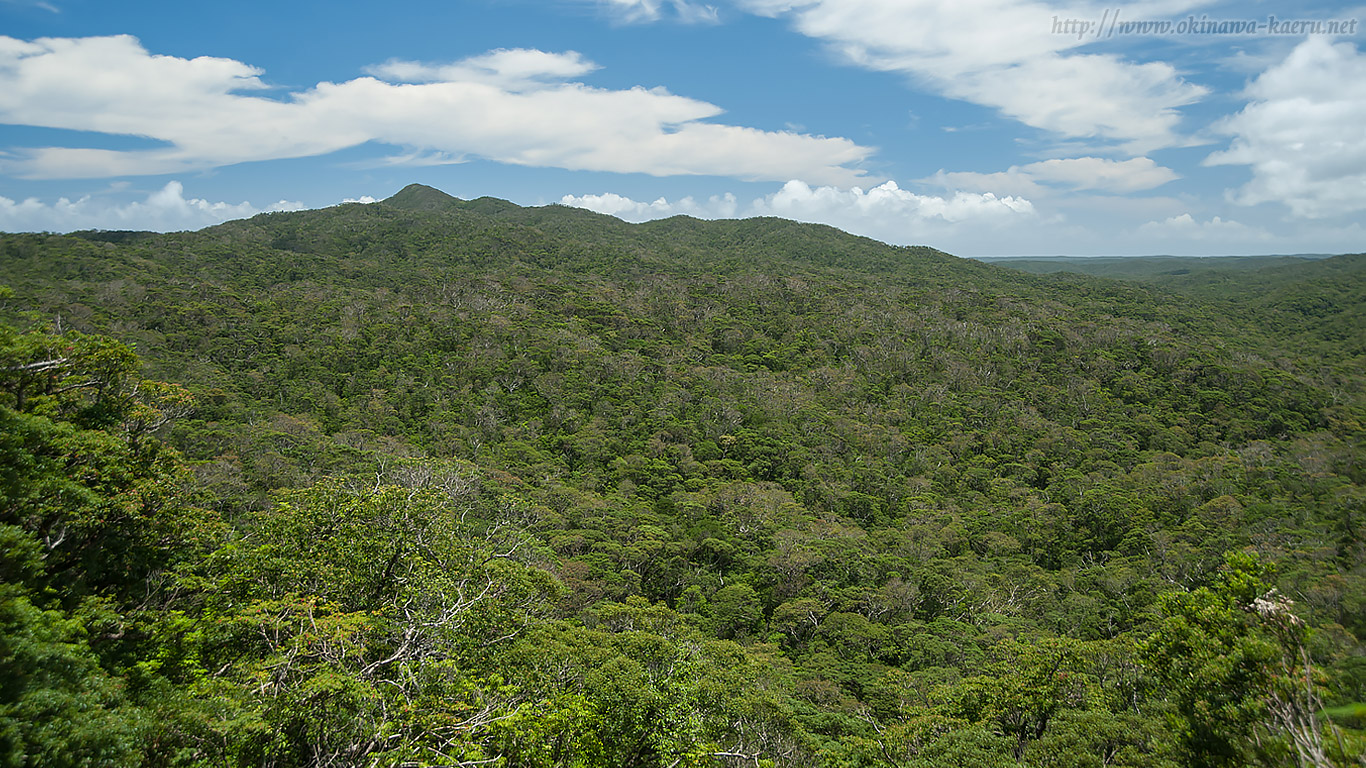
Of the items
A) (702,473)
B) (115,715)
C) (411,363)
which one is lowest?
(702,473)

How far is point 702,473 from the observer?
45062 millimetres

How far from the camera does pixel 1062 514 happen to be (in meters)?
40.4

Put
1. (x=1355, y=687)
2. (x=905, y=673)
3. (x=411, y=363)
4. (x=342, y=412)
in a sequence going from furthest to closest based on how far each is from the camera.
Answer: (x=411, y=363) < (x=342, y=412) < (x=905, y=673) < (x=1355, y=687)

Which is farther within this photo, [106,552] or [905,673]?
[905,673]

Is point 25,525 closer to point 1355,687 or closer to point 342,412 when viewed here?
point 1355,687

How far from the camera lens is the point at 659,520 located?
122ft

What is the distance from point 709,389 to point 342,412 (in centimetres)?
3054

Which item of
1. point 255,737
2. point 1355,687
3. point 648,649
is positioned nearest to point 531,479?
point 648,649

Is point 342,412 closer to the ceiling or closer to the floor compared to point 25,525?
closer to the floor

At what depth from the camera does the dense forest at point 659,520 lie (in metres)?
8.21

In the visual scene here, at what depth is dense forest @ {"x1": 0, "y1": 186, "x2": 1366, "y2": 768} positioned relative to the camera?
8211 millimetres

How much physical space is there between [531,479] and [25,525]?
32006 mm

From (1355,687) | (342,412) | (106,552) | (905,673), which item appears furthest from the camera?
(342,412)

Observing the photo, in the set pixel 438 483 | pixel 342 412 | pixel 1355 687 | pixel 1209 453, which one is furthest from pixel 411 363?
pixel 1209 453
